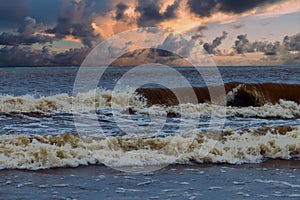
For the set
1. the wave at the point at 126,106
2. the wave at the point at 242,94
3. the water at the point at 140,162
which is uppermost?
the wave at the point at 242,94

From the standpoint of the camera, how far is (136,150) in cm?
918

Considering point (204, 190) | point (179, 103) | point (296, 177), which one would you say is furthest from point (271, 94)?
point (204, 190)

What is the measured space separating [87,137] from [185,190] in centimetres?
438

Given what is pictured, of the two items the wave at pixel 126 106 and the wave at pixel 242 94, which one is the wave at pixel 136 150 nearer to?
the wave at pixel 126 106

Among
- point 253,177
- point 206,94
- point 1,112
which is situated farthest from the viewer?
point 206,94

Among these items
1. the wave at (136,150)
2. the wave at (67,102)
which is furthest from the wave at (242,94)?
the wave at (136,150)

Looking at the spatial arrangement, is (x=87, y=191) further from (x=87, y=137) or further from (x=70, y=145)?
(x=87, y=137)

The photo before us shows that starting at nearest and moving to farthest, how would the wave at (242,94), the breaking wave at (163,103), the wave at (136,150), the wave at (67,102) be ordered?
the wave at (136,150)
the wave at (67,102)
the breaking wave at (163,103)
the wave at (242,94)

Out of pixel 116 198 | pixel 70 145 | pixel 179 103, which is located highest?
pixel 179 103

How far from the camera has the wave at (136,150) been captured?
7938 mm

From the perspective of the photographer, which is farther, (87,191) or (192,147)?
(192,147)

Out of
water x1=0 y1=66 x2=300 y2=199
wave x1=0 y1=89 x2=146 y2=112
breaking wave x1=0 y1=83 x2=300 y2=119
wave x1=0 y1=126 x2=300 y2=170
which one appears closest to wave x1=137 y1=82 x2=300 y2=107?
breaking wave x1=0 y1=83 x2=300 y2=119

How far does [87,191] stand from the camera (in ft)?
20.5

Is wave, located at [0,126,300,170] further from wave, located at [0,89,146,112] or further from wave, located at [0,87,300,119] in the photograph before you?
wave, located at [0,89,146,112]
